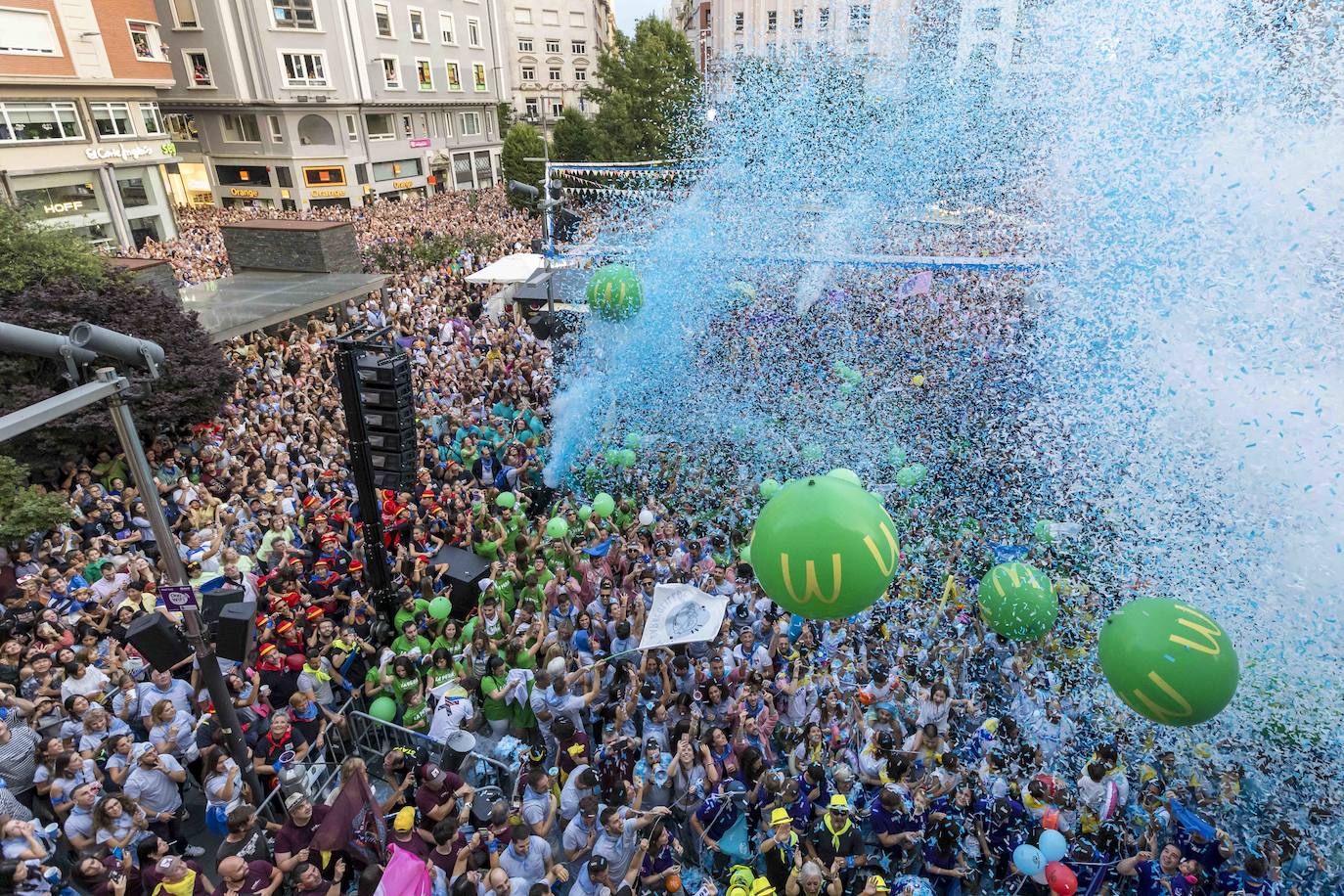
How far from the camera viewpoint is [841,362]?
12.4 m

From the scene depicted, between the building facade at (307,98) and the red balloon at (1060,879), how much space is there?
1484 inches

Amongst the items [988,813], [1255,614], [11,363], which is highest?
[11,363]

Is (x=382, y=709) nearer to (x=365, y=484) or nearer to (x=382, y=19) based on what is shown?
(x=365, y=484)

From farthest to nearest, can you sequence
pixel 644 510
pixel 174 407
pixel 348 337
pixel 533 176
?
pixel 533 176 → pixel 174 407 → pixel 644 510 → pixel 348 337

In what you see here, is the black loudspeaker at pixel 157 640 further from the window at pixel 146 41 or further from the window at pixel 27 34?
the window at pixel 146 41

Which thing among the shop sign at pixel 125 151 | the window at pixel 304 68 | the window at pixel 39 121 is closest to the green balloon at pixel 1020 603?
the window at pixel 39 121

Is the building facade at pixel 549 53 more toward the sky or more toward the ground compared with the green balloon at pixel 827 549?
more toward the sky

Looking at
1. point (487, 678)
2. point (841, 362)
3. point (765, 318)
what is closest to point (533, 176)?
point (765, 318)

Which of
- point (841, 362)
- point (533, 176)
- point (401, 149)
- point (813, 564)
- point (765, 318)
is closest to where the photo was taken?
point (813, 564)

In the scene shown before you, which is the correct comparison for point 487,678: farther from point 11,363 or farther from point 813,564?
point 11,363

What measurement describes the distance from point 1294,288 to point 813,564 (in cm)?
450

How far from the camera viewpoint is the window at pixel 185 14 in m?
30.8

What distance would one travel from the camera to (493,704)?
18.8 feet

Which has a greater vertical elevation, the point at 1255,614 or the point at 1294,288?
the point at 1294,288
